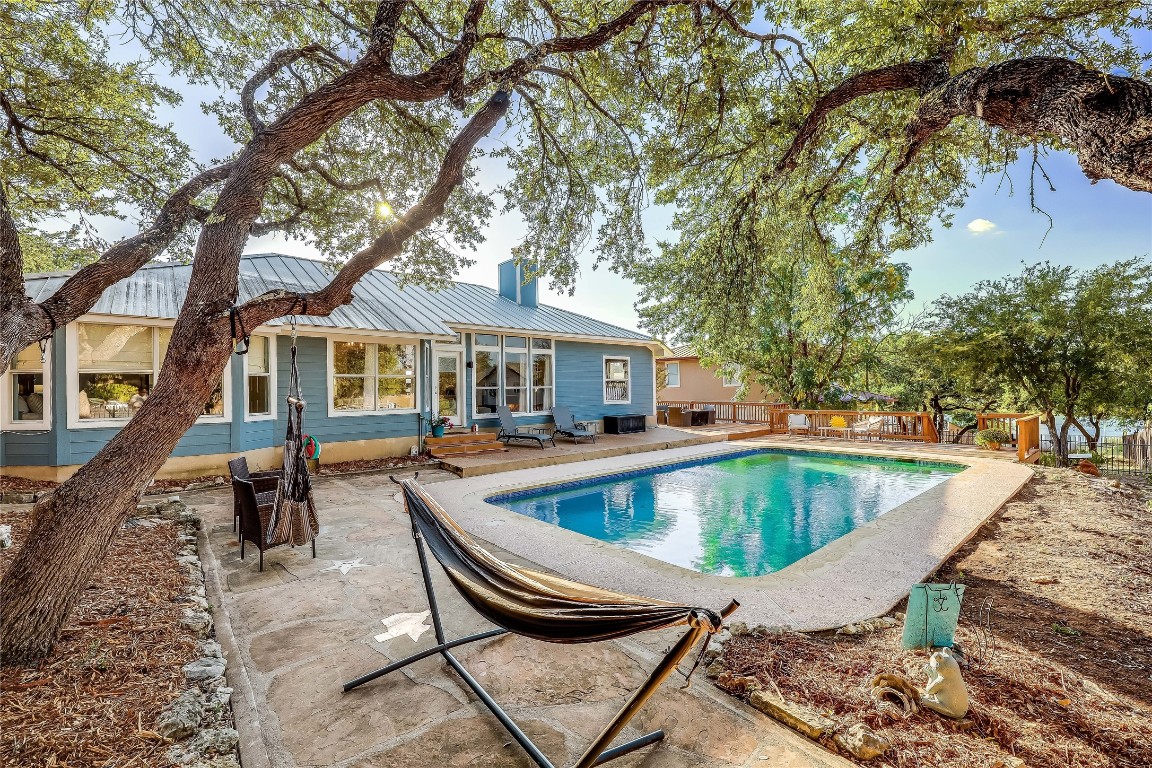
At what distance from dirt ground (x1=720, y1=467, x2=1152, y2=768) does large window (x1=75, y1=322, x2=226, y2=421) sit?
332 inches

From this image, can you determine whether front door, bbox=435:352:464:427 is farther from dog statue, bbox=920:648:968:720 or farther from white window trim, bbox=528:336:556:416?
dog statue, bbox=920:648:968:720

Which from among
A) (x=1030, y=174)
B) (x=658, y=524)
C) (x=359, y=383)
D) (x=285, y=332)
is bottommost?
(x=658, y=524)

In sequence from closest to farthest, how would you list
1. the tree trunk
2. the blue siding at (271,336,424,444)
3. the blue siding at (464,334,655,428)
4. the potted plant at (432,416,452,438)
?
the tree trunk < the blue siding at (271,336,424,444) < the potted plant at (432,416,452,438) < the blue siding at (464,334,655,428)

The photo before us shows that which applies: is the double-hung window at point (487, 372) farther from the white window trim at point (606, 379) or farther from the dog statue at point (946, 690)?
the dog statue at point (946, 690)

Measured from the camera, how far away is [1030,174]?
13.2 feet

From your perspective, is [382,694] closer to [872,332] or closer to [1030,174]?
[1030,174]

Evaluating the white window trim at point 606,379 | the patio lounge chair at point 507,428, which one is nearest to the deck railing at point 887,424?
the white window trim at point 606,379

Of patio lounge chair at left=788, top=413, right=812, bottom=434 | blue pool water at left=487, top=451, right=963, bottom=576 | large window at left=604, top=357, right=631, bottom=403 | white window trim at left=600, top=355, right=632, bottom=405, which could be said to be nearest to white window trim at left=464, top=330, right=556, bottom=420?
white window trim at left=600, top=355, right=632, bottom=405

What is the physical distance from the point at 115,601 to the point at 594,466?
25.2 ft

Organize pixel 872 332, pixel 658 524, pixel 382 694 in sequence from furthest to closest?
pixel 872 332 → pixel 658 524 → pixel 382 694

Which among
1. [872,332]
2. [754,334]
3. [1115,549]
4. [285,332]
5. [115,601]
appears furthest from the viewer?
[872,332]

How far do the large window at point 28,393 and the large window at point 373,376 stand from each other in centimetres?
406

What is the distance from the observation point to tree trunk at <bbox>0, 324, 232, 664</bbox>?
8.48 ft

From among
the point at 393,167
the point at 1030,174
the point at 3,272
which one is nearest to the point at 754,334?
the point at 1030,174
